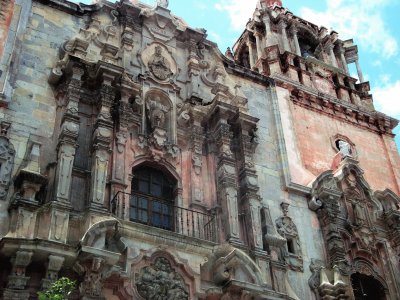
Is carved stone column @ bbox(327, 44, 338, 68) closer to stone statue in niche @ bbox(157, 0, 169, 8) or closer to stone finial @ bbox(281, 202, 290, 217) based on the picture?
stone statue in niche @ bbox(157, 0, 169, 8)

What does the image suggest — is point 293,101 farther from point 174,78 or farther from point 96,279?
point 96,279

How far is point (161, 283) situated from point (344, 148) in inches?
330

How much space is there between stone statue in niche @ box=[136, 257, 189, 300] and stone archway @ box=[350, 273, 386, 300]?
549 centimetres

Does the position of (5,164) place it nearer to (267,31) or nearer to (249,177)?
(249,177)

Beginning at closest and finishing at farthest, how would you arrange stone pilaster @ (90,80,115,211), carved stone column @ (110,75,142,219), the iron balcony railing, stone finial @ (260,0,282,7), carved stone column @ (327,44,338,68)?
stone pilaster @ (90,80,115,211), carved stone column @ (110,75,142,219), the iron balcony railing, carved stone column @ (327,44,338,68), stone finial @ (260,0,282,7)

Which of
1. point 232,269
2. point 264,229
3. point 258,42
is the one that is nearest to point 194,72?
point 264,229

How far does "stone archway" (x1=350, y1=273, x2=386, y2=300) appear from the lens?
15.4 m

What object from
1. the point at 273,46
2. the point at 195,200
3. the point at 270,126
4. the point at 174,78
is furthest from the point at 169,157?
the point at 273,46

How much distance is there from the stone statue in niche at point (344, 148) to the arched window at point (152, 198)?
597 cm

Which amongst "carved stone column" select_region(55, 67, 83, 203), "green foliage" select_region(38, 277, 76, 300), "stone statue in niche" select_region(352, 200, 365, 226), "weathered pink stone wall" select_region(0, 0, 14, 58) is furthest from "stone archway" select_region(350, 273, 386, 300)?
"weathered pink stone wall" select_region(0, 0, 14, 58)

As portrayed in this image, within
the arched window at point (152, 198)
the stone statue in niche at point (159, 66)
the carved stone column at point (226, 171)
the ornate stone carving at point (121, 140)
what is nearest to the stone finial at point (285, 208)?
the carved stone column at point (226, 171)

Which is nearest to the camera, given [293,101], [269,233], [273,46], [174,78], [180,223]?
[180,223]

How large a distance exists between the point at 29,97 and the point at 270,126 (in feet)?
23.9

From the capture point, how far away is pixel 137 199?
13.6 meters
